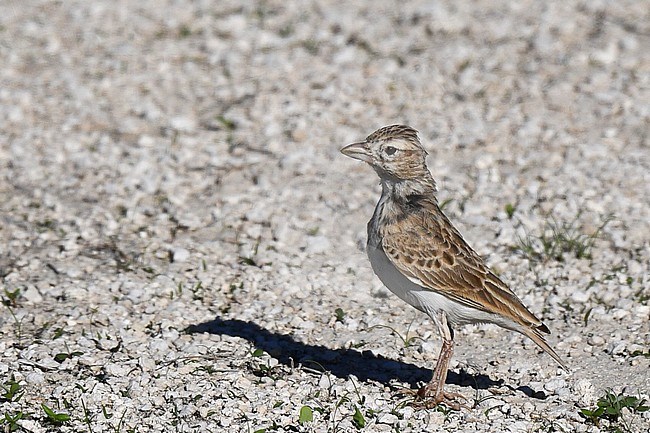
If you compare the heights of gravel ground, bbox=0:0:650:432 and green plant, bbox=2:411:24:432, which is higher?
gravel ground, bbox=0:0:650:432

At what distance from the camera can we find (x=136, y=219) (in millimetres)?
10766

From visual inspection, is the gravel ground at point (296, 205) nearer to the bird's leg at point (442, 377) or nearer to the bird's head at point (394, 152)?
the bird's leg at point (442, 377)

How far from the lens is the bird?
25.1 ft

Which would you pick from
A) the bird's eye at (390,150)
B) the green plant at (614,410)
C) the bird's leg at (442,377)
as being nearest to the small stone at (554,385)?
the green plant at (614,410)

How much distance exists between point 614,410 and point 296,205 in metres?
4.33

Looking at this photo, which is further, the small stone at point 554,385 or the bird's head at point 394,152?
the small stone at point 554,385

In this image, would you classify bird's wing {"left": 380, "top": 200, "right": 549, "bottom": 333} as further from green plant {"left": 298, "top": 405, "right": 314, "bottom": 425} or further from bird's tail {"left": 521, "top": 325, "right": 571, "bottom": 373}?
green plant {"left": 298, "top": 405, "right": 314, "bottom": 425}

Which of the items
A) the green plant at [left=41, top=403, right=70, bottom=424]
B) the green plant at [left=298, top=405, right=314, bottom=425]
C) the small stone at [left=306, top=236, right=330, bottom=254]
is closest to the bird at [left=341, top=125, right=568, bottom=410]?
the green plant at [left=298, top=405, right=314, bottom=425]

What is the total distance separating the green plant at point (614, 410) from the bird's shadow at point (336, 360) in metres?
0.50

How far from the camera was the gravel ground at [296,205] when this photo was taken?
8.00 metres

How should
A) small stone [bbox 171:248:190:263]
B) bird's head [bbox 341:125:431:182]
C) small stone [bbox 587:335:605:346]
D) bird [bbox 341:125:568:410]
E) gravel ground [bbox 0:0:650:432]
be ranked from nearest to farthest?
bird [bbox 341:125:568:410]
bird's head [bbox 341:125:431:182]
gravel ground [bbox 0:0:650:432]
small stone [bbox 587:335:605:346]
small stone [bbox 171:248:190:263]

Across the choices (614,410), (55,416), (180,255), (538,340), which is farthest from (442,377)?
(180,255)

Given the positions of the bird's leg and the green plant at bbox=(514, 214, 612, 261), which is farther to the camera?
the green plant at bbox=(514, 214, 612, 261)

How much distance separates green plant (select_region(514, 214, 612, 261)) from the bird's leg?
8.43 ft
